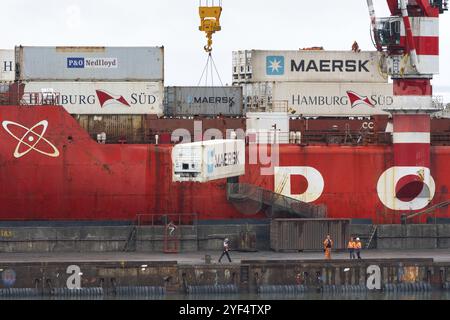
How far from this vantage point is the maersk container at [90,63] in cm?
→ 6556

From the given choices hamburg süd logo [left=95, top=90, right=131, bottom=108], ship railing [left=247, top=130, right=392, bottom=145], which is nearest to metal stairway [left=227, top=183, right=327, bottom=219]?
ship railing [left=247, top=130, right=392, bottom=145]

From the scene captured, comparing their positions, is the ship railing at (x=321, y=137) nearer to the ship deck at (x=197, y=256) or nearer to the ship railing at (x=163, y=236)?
the ship railing at (x=163, y=236)

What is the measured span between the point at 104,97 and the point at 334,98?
37.6 feet

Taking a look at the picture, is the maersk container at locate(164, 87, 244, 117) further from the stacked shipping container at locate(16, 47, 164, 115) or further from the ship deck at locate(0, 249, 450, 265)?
the ship deck at locate(0, 249, 450, 265)

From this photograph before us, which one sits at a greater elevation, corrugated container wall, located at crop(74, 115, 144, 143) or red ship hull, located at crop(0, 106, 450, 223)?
corrugated container wall, located at crop(74, 115, 144, 143)

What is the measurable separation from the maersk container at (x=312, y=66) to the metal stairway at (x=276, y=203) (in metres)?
8.11

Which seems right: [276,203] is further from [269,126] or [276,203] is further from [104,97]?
[104,97]

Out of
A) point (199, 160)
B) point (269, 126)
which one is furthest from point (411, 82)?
point (199, 160)

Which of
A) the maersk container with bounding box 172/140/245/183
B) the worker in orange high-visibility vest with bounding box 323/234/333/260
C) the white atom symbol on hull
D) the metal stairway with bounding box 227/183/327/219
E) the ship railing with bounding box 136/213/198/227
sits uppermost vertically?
the white atom symbol on hull

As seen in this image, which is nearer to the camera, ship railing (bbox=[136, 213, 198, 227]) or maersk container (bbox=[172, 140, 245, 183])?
maersk container (bbox=[172, 140, 245, 183])

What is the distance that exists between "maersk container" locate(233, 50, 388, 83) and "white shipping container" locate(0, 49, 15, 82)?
11363mm

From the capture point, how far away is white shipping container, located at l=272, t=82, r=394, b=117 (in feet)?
224

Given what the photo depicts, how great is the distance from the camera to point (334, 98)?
6894 cm

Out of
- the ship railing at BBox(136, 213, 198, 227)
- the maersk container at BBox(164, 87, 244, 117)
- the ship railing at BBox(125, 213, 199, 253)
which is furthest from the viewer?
the maersk container at BBox(164, 87, 244, 117)
